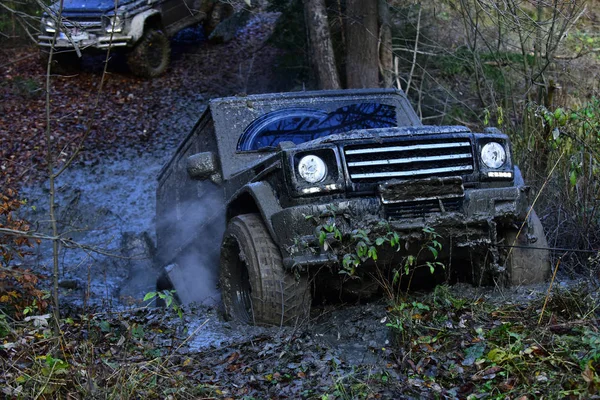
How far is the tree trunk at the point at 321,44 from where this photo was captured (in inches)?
408

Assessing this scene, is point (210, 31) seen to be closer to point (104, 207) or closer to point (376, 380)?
point (104, 207)

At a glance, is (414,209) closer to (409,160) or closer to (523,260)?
(409,160)

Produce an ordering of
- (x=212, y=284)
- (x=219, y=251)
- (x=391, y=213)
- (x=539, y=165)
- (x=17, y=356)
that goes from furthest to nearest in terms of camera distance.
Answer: (x=539, y=165) → (x=212, y=284) → (x=219, y=251) → (x=391, y=213) → (x=17, y=356)

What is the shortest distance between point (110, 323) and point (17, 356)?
37.5 inches

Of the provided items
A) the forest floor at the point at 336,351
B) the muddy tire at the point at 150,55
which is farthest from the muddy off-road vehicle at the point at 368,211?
the muddy tire at the point at 150,55

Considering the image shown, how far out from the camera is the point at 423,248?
4.65m

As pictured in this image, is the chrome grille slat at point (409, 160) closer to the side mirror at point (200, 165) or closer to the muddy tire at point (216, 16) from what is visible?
the side mirror at point (200, 165)

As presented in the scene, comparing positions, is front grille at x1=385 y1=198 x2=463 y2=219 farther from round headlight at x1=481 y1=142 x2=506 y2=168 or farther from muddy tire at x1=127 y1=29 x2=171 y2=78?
muddy tire at x1=127 y1=29 x2=171 y2=78

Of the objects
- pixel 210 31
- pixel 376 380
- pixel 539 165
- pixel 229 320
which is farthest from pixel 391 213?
pixel 210 31

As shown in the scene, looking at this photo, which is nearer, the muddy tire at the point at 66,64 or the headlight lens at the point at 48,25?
the headlight lens at the point at 48,25

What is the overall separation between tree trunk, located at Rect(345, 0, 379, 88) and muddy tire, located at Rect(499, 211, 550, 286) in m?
5.81

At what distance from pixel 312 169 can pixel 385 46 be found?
6752 millimetres

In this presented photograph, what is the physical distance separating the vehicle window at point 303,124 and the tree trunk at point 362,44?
433cm

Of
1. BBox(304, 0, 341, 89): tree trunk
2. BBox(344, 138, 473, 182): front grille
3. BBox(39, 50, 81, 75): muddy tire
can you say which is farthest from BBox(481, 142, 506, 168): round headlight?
BBox(39, 50, 81, 75): muddy tire
